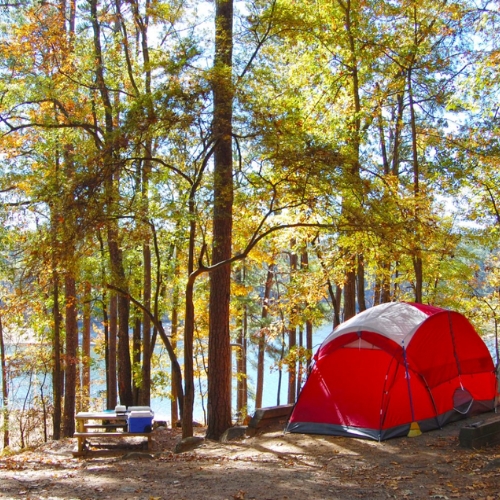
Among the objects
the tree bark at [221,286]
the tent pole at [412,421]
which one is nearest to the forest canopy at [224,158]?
the tree bark at [221,286]

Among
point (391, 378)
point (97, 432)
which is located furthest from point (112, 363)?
point (391, 378)

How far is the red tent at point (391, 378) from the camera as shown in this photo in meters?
7.78

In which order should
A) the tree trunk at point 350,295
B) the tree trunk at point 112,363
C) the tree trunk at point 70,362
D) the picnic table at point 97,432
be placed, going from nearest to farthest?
the picnic table at point 97,432
the tree trunk at point 350,295
the tree trunk at point 70,362
the tree trunk at point 112,363

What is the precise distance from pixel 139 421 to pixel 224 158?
182 inches

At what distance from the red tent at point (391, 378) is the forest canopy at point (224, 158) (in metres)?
1.28

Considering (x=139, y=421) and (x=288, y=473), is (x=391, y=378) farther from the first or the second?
(x=139, y=421)

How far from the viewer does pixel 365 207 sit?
894 centimetres

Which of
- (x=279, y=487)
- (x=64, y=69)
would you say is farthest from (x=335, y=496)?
(x=64, y=69)

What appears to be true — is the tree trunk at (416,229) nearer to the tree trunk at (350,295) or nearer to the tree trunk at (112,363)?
the tree trunk at (350,295)

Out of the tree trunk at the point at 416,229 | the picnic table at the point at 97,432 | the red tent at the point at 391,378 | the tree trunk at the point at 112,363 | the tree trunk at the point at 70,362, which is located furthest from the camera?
the tree trunk at the point at 112,363

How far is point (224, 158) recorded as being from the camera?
31.1 feet

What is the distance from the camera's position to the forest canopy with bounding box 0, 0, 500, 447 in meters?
8.37

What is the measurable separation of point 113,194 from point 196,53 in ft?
8.36

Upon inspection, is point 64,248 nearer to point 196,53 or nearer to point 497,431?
point 196,53
